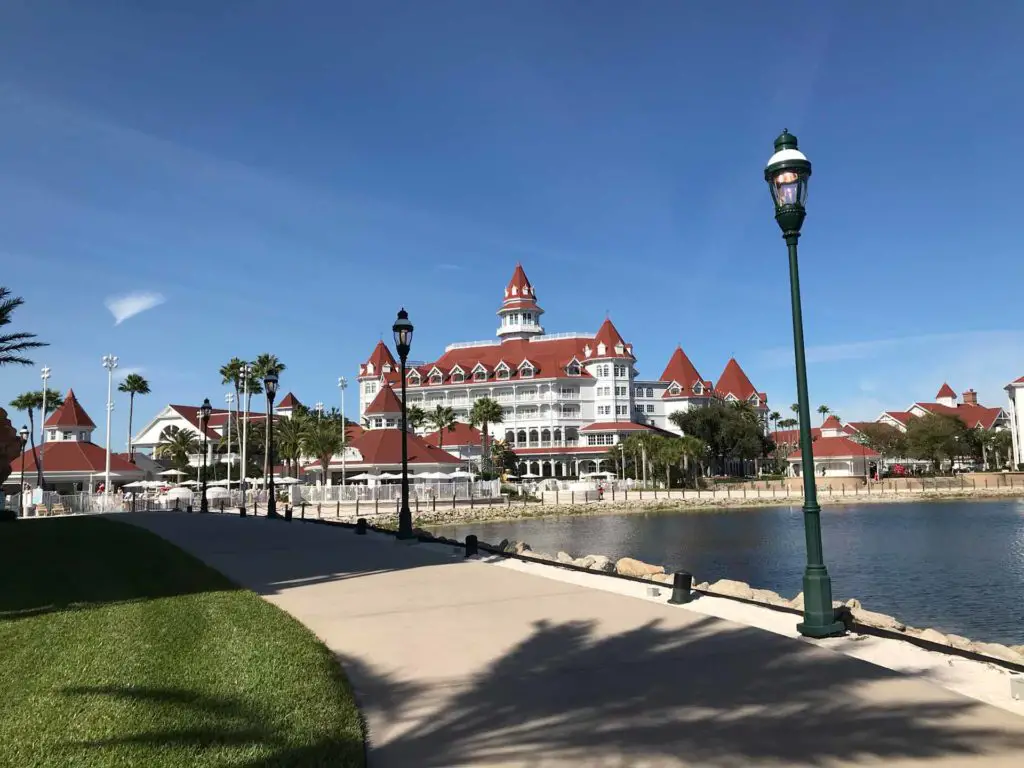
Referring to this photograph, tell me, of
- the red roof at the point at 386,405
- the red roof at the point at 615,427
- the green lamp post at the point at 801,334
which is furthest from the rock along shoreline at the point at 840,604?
the red roof at the point at 615,427

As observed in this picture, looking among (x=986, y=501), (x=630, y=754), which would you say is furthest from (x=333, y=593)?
(x=986, y=501)

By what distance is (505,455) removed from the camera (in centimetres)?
10169

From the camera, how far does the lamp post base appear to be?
8.58 meters

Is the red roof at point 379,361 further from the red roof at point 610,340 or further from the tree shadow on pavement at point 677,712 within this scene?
the tree shadow on pavement at point 677,712

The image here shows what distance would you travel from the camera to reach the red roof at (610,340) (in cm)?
10844

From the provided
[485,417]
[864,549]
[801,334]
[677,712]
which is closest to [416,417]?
[485,417]

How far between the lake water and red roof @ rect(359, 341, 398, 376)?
69.5 m

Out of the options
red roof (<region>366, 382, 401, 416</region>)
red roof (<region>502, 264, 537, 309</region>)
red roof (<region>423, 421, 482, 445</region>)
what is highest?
red roof (<region>502, 264, 537, 309</region>)

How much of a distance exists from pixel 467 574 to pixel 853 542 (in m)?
29.9

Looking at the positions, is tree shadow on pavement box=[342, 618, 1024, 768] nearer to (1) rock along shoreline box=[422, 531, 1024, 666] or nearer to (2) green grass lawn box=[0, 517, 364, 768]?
(2) green grass lawn box=[0, 517, 364, 768]

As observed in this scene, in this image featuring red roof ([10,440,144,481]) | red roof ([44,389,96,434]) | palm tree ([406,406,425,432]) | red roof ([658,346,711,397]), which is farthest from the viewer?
red roof ([658,346,711,397])

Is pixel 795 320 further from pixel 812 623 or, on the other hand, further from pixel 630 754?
pixel 630 754

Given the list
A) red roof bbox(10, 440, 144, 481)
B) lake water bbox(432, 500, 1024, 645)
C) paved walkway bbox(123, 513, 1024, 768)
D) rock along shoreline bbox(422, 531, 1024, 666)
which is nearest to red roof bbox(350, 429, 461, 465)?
lake water bbox(432, 500, 1024, 645)

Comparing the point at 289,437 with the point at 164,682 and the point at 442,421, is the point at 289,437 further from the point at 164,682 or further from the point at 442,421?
the point at 164,682
